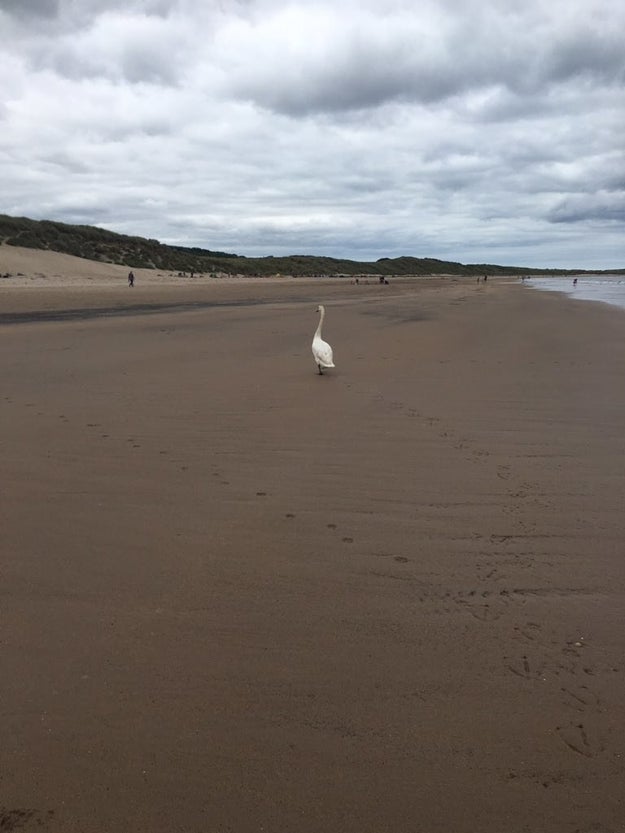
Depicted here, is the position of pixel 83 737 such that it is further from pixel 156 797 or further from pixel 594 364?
pixel 594 364

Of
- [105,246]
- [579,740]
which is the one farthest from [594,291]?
[579,740]

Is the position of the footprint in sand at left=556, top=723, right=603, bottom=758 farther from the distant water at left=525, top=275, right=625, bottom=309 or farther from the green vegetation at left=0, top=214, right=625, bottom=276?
the green vegetation at left=0, top=214, right=625, bottom=276

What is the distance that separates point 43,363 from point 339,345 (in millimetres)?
6215

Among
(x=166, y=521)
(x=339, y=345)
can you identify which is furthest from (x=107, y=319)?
(x=166, y=521)

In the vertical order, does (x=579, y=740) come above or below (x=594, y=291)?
below

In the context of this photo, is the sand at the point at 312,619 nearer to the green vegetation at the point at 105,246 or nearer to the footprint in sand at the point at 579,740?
the footprint in sand at the point at 579,740

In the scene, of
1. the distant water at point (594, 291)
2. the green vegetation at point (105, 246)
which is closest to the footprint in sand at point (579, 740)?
the distant water at point (594, 291)

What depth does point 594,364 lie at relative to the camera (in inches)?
448

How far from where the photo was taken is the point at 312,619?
3.42m

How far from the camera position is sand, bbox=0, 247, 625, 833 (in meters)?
2.38

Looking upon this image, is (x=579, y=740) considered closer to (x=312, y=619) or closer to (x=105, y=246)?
(x=312, y=619)

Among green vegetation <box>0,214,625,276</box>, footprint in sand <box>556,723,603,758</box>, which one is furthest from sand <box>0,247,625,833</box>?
green vegetation <box>0,214,625,276</box>

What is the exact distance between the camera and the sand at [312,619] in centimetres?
238

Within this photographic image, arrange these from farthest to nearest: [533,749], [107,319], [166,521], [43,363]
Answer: [107,319], [43,363], [166,521], [533,749]
